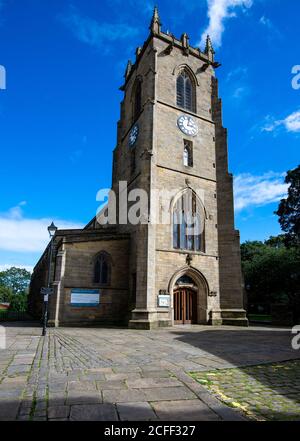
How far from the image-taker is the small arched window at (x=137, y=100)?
2660 cm

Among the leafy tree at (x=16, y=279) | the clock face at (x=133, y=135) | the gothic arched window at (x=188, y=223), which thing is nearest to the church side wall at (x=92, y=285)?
the gothic arched window at (x=188, y=223)

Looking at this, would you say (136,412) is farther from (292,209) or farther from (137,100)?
(292,209)

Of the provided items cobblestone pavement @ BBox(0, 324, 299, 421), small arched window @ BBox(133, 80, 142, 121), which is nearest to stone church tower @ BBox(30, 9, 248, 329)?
small arched window @ BBox(133, 80, 142, 121)

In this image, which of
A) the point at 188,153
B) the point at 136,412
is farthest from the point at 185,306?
the point at 136,412

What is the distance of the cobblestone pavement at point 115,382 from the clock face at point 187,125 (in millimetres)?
18062

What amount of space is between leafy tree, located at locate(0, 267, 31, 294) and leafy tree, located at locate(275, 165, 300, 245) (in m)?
99.8

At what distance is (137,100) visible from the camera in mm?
27562

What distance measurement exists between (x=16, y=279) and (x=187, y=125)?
345 feet

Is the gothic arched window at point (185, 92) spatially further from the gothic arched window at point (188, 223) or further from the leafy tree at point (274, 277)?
the leafy tree at point (274, 277)

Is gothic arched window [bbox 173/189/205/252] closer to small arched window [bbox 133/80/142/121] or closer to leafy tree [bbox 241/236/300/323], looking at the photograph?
small arched window [bbox 133/80/142/121]

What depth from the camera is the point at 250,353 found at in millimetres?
9312

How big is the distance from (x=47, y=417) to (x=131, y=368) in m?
3.11

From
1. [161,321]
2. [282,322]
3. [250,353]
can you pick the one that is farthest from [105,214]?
[250,353]

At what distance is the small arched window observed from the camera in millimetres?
26602
